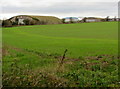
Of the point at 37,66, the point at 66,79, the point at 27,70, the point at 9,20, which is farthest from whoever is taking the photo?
the point at 9,20

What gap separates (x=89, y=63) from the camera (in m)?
11.8

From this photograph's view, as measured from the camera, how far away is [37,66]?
11242 millimetres

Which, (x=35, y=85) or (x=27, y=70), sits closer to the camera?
(x=35, y=85)

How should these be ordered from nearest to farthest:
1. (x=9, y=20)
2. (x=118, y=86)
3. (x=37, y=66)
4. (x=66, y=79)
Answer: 1. (x=118, y=86)
2. (x=66, y=79)
3. (x=37, y=66)
4. (x=9, y=20)

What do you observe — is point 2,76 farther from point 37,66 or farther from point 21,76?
point 37,66

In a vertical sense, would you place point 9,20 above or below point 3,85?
above

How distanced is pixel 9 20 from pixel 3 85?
6656 cm

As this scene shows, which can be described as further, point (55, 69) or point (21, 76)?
point (55, 69)

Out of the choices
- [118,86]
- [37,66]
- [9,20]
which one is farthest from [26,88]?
[9,20]

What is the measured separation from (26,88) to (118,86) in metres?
3.80

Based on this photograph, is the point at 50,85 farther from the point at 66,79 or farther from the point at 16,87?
the point at 16,87

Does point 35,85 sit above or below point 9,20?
below

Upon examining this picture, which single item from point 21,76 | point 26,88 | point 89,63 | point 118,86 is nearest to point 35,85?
point 26,88

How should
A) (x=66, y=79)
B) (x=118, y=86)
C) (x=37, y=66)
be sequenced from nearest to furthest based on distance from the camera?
(x=118, y=86), (x=66, y=79), (x=37, y=66)
